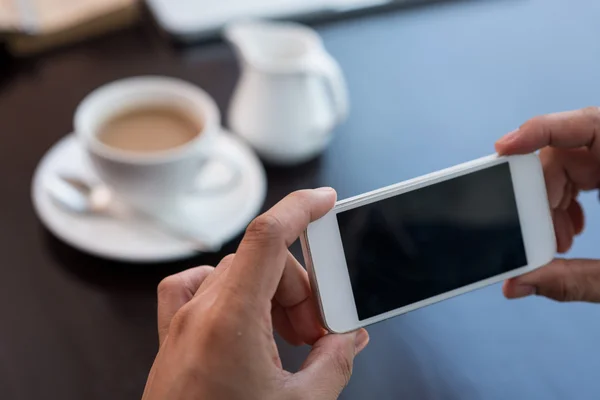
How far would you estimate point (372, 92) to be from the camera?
2.50 ft

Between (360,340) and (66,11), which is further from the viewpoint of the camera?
(66,11)

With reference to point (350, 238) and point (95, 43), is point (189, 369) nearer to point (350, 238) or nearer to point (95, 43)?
point (350, 238)

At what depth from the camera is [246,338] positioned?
0.34m

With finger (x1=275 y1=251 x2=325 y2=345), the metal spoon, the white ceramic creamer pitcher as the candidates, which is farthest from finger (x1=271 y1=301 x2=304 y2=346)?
the white ceramic creamer pitcher

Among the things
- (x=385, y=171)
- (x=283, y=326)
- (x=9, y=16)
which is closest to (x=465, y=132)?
(x=385, y=171)

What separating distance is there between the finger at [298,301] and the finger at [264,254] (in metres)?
0.07

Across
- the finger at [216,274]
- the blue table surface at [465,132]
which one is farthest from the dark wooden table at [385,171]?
the finger at [216,274]

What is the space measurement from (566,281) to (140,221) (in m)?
0.37

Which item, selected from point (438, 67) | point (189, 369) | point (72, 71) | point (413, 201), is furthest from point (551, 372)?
point (72, 71)

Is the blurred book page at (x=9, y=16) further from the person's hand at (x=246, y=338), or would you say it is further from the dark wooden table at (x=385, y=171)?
the person's hand at (x=246, y=338)

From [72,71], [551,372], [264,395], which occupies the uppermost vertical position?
[72,71]

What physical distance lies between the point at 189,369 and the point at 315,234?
12 cm

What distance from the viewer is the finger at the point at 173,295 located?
1.41 ft

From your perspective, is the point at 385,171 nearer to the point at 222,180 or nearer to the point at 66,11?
the point at 222,180
